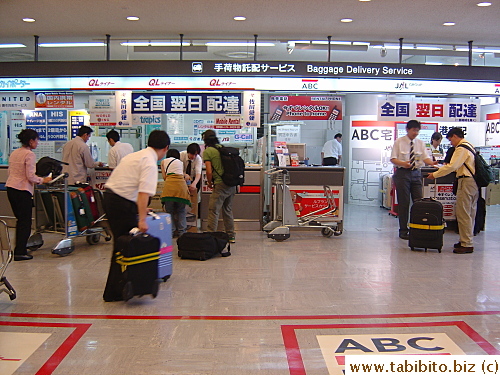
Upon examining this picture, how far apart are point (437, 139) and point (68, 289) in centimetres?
747

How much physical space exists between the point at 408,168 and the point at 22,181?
526 centimetres

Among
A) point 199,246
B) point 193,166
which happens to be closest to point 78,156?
point 193,166

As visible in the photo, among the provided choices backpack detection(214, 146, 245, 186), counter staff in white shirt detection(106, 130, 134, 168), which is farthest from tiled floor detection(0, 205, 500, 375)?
counter staff in white shirt detection(106, 130, 134, 168)

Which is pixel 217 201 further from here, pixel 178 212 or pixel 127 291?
pixel 127 291

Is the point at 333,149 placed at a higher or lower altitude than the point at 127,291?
higher

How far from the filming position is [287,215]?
7750mm

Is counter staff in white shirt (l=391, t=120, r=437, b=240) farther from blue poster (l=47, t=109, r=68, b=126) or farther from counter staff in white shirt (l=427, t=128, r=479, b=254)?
blue poster (l=47, t=109, r=68, b=126)

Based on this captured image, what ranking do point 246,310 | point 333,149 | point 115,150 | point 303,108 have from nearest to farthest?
point 246,310, point 115,150, point 303,108, point 333,149

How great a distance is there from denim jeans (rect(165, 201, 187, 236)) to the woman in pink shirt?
6.27ft

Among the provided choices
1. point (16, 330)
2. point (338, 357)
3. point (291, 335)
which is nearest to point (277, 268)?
point (291, 335)

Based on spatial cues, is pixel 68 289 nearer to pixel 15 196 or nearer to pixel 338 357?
pixel 15 196

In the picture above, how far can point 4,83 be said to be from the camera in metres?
8.38

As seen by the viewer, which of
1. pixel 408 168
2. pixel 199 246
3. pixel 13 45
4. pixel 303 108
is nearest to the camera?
pixel 199 246

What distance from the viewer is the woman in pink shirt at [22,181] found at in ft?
19.6
